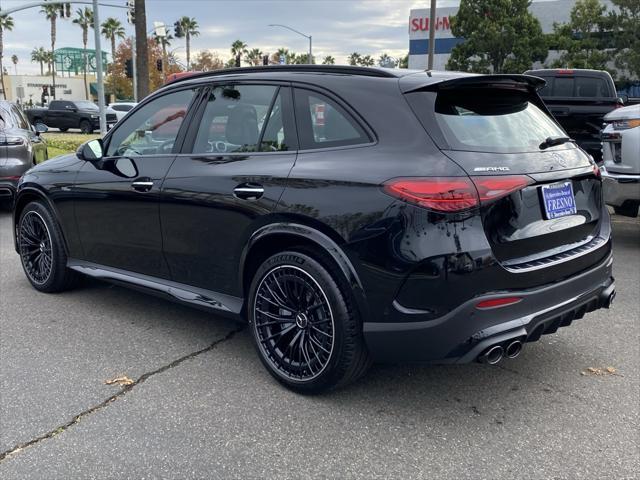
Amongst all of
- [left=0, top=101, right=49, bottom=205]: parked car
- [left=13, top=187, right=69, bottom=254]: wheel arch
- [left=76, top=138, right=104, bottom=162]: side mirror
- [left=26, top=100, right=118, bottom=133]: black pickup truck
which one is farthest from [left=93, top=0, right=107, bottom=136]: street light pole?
[left=76, top=138, right=104, bottom=162]: side mirror

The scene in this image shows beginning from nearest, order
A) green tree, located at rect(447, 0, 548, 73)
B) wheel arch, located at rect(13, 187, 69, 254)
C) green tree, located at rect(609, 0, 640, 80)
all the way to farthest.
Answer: wheel arch, located at rect(13, 187, 69, 254), green tree, located at rect(609, 0, 640, 80), green tree, located at rect(447, 0, 548, 73)

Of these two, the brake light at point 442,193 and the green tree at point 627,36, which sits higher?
the green tree at point 627,36

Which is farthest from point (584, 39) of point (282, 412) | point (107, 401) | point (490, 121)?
point (107, 401)

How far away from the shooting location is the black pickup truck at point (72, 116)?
30.0m

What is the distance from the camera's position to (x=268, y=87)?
3631mm

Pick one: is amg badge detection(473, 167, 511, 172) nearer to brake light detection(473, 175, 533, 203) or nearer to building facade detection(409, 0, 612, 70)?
brake light detection(473, 175, 533, 203)

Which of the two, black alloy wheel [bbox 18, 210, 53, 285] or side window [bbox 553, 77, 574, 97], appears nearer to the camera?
black alloy wheel [bbox 18, 210, 53, 285]

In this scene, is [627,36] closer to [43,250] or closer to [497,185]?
[43,250]

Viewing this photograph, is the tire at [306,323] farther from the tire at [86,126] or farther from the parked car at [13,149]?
the tire at [86,126]

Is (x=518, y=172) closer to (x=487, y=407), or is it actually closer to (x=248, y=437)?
(x=487, y=407)

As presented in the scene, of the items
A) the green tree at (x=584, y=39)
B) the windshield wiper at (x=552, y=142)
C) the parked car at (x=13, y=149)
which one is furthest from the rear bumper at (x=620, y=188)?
the green tree at (x=584, y=39)

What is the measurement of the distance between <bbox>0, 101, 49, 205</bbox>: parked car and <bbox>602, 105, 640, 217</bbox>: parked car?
25.5 ft

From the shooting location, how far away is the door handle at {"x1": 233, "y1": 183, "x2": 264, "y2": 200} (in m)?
3.38

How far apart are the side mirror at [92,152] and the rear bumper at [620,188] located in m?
4.91
